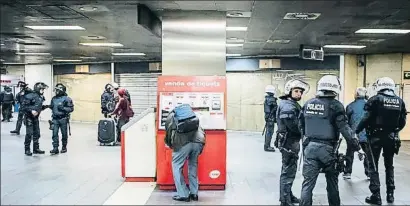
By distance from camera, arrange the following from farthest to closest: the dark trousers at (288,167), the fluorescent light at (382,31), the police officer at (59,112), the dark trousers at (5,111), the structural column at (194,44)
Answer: the police officer at (59,112)
the fluorescent light at (382,31)
the structural column at (194,44)
the dark trousers at (288,167)
the dark trousers at (5,111)

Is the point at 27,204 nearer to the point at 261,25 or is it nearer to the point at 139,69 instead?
the point at 261,25

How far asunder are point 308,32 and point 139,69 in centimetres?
862

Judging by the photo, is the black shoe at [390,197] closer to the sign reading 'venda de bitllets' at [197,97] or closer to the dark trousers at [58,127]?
the sign reading 'venda de bitllets' at [197,97]

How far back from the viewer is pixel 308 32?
28.2 ft

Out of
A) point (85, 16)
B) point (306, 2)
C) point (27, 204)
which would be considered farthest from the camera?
point (85, 16)

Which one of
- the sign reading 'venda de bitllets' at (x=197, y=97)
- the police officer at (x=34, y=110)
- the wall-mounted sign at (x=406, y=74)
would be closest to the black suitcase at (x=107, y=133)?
the police officer at (x=34, y=110)

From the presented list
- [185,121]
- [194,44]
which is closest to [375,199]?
[185,121]

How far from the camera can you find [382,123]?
5.45m

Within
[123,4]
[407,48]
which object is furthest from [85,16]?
[407,48]

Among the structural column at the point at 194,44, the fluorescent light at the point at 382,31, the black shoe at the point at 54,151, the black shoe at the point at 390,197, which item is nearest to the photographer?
the black shoe at the point at 390,197

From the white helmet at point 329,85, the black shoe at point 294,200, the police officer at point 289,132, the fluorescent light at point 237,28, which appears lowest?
the black shoe at point 294,200

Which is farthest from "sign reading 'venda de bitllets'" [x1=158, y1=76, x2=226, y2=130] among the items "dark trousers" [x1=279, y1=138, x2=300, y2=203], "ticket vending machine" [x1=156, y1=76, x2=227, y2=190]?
"dark trousers" [x1=279, y1=138, x2=300, y2=203]

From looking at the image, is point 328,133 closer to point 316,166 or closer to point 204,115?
point 316,166

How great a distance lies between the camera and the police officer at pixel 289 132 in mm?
5145
